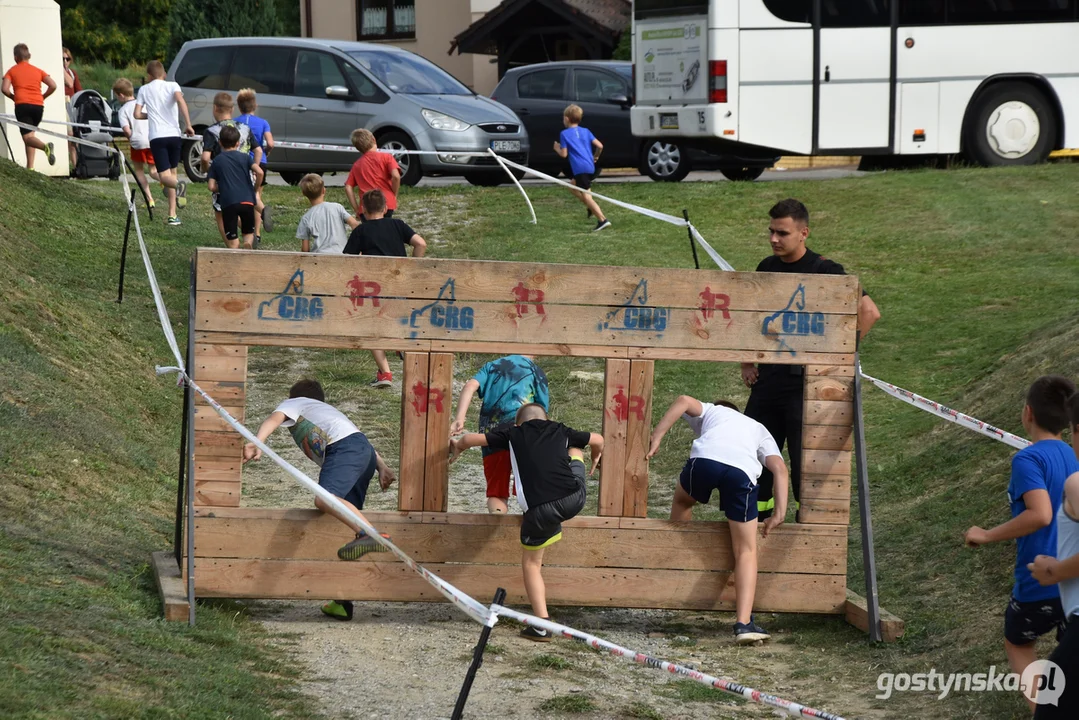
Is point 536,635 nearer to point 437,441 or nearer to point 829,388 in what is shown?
point 437,441

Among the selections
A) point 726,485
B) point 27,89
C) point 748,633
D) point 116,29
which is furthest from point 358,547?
point 116,29

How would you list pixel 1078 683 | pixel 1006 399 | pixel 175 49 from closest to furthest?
pixel 1078 683
pixel 1006 399
pixel 175 49

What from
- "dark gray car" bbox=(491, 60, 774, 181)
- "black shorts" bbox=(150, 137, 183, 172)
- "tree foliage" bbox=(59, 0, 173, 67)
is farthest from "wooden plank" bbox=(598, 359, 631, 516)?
"tree foliage" bbox=(59, 0, 173, 67)

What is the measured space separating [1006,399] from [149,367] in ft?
20.7

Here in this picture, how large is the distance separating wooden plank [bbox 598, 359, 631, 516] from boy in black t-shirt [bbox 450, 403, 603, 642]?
0.94 ft

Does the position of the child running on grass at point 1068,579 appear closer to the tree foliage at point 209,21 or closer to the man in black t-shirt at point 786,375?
the man in black t-shirt at point 786,375

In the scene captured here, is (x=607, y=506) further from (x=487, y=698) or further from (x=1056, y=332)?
(x=1056, y=332)

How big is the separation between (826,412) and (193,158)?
1398 centimetres

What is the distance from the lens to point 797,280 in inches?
259

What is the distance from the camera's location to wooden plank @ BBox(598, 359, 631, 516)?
6574 mm

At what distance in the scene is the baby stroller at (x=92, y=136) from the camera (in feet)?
63.5

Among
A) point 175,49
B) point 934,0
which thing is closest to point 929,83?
point 934,0

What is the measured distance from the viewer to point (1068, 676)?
153 inches

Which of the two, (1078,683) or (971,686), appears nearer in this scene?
(1078,683)
